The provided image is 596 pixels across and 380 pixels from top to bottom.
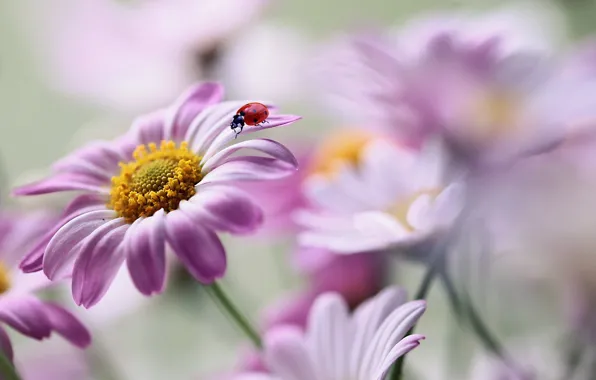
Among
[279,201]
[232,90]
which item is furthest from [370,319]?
[232,90]

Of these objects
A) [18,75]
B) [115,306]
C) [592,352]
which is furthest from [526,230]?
[18,75]

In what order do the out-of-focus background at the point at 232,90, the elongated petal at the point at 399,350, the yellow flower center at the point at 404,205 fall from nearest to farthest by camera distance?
the elongated petal at the point at 399,350 → the yellow flower center at the point at 404,205 → the out-of-focus background at the point at 232,90

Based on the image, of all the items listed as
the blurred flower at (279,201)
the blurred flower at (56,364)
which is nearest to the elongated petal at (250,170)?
the blurred flower at (279,201)

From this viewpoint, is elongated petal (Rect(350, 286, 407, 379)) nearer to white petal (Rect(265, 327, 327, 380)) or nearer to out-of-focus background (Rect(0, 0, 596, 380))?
white petal (Rect(265, 327, 327, 380))

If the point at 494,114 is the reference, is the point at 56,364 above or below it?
below

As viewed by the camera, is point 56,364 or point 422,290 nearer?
point 422,290

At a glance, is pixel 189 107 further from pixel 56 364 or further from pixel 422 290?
pixel 56 364

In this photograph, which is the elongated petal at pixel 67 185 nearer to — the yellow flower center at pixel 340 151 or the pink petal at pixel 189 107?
the pink petal at pixel 189 107

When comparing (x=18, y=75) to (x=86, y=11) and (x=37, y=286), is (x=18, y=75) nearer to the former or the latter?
(x=86, y=11)
